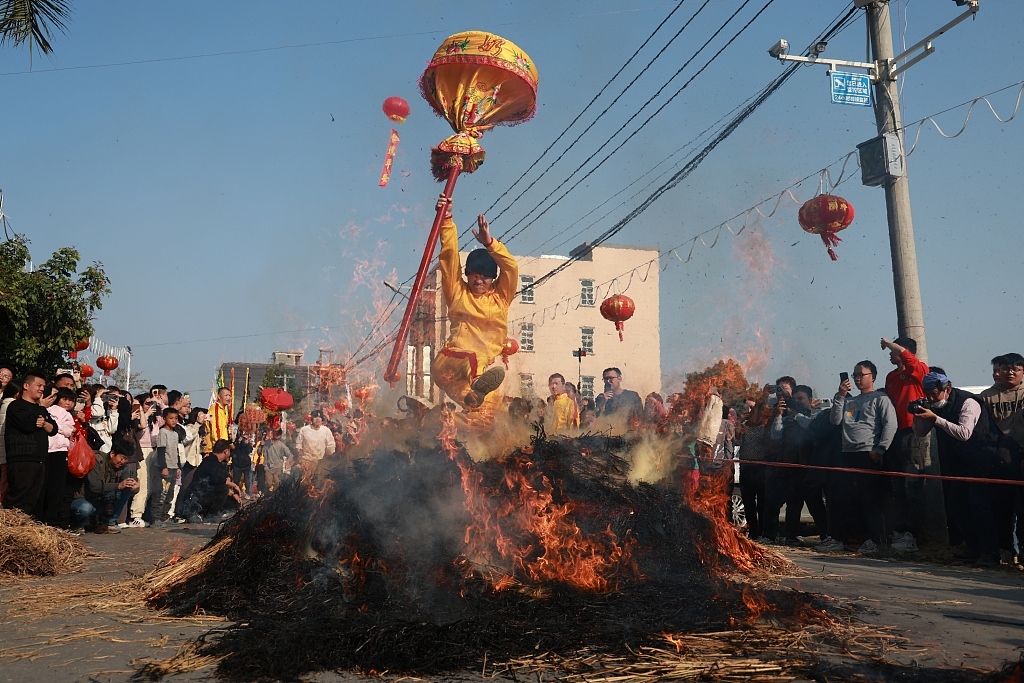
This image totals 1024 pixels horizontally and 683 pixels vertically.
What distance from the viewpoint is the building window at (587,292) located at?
2244cm

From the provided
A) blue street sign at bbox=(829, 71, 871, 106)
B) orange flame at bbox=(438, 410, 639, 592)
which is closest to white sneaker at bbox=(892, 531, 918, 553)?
orange flame at bbox=(438, 410, 639, 592)

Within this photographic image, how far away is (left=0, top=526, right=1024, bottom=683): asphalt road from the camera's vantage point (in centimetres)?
388

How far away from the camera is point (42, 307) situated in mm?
12945

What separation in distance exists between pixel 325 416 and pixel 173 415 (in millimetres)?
3192

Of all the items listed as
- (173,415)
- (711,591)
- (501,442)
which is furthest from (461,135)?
(173,415)

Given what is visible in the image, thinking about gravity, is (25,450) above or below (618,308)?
below

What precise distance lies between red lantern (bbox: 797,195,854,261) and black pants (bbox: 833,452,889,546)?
10.4 feet

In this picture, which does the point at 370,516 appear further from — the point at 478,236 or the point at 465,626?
the point at 478,236

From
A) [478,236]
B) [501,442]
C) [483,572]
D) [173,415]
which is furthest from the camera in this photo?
[173,415]

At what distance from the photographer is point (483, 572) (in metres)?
4.65

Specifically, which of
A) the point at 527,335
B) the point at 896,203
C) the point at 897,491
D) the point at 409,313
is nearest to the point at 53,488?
the point at 409,313

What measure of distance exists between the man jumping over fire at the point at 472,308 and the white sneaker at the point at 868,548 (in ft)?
14.6

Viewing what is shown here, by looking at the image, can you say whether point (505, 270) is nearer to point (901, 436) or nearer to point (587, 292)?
point (901, 436)

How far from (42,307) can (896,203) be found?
42.7 ft
